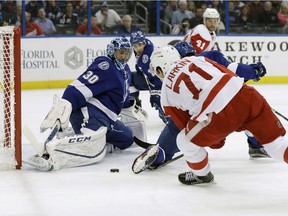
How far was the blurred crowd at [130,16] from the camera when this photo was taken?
10156 mm

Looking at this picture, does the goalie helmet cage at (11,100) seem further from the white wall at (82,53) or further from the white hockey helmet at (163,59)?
the white wall at (82,53)

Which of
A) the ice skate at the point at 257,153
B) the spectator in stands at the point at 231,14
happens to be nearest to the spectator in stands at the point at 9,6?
the spectator in stands at the point at 231,14

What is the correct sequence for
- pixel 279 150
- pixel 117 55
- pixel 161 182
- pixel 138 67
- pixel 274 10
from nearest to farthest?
pixel 279 150 → pixel 161 182 → pixel 117 55 → pixel 138 67 → pixel 274 10

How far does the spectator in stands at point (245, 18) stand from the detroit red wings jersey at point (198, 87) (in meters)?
7.25

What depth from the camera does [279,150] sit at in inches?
150

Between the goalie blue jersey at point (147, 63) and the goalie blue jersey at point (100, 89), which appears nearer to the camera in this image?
the goalie blue jersey at point (100, 89)

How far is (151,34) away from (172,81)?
6.93m

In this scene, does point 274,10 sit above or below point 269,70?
above

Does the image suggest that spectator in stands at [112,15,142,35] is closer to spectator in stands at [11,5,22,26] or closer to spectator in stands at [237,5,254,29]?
spectator in stands at [11,5,22,26]

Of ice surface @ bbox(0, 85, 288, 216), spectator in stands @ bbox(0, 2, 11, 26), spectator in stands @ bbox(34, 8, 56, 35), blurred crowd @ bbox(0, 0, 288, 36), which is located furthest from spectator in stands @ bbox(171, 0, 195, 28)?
ice surface @ bbox(0, 85, 288, 216)

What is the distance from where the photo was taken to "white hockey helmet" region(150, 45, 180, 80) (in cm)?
400

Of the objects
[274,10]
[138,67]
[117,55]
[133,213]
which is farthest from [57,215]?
[274,10]

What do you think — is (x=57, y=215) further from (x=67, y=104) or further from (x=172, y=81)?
(x=67, y=104)

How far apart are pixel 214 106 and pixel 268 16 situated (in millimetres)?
7696
